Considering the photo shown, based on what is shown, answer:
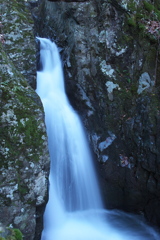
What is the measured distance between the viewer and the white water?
5.41 m

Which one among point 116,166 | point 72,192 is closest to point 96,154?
point 116,166

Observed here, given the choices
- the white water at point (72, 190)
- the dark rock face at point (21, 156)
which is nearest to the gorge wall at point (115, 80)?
the white water at point (72, 190)

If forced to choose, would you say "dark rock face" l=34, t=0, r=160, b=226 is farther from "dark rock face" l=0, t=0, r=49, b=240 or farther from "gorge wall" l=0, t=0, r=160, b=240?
"dark rock face" l=0, t=0, r=49, b=240

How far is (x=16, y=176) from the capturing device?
11.5 feet

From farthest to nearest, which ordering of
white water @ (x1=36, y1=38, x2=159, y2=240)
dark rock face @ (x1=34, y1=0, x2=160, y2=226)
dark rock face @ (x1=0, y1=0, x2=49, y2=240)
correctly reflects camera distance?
dark rock face @ (x1=34, y1=0, x2=160, y2=226) → white water @ (x1=36, y1=38, x2=159, y2=240) → dark rock face @ (x1=0, y1=0, x2=49, y2=240)

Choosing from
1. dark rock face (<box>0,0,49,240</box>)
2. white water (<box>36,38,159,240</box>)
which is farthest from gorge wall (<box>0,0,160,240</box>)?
dark rock face (<box>0,0,49,240</box>)

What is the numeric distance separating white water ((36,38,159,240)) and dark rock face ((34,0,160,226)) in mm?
374

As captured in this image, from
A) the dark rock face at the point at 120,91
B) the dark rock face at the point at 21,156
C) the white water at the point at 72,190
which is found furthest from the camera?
the dark rock face at the point at 120,91

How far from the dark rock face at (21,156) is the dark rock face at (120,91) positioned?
3333mm

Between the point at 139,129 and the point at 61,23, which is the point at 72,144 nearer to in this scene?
the point at 139,129

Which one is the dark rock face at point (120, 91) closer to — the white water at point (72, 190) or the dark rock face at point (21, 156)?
the white water at point (72, 190)

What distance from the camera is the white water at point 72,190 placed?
5.41 metres

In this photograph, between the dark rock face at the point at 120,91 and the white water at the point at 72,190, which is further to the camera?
the dark rock face at the point at 120,91

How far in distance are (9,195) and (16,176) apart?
1.06ft
